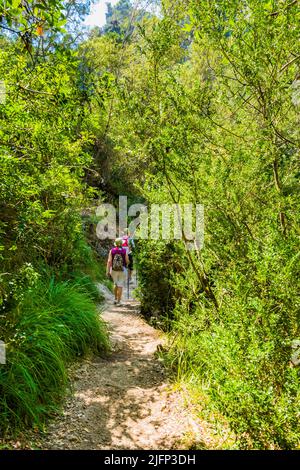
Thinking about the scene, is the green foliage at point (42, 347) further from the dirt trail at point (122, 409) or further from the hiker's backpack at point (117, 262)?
the hiker's backpack at point (117, 262)

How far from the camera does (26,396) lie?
131 inches

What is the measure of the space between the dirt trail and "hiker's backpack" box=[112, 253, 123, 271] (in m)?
2.78

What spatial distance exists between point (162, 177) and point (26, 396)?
10.1ft

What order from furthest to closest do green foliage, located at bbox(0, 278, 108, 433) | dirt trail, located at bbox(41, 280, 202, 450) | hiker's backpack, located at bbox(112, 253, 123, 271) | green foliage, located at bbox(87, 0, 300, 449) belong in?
hiker's backpack, located at bbox(112, 253, 123, 271)
dirt trail, located at bbox(41, 280, 202, 450)
green foliage, located at bbox(0, 278, 108, 433)
green foliage, located at bbox(87, 0, 300, 449)

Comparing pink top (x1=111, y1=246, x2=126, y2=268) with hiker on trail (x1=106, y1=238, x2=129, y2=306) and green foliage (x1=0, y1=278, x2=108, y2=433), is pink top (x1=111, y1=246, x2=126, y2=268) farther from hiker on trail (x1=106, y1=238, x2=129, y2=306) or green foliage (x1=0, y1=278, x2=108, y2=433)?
green foliage (x1=0, y1=278, x2=108, y2=433)

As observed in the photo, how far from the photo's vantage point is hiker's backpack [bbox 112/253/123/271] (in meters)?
8.48

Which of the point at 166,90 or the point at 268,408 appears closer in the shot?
the point at 268,408

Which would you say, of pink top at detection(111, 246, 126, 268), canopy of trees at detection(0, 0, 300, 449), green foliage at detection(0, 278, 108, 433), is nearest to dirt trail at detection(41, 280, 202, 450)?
green foliage at detection(0, 278, 108, 433)

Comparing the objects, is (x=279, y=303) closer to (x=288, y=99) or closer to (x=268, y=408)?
(x=268, y=408)

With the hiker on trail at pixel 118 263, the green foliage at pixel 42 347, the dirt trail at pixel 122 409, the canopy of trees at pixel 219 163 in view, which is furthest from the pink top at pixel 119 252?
the canopy of trees at pixel 219 163

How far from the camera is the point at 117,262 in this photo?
27.9 ft

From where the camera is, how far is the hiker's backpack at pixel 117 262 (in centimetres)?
848

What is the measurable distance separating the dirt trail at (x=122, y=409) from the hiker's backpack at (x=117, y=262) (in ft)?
9.13

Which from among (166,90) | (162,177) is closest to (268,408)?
(162,177)
